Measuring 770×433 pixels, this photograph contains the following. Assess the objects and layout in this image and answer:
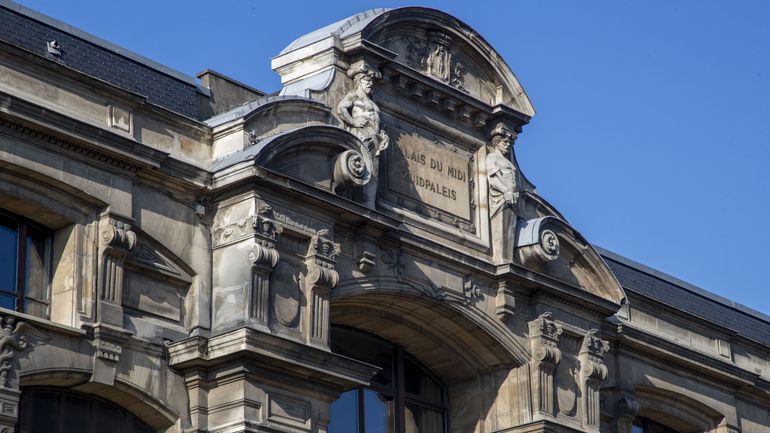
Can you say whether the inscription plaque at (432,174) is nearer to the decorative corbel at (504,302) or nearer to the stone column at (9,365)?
the decorative corbel at (504,302)

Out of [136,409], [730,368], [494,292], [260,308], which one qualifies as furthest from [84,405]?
[730,368]

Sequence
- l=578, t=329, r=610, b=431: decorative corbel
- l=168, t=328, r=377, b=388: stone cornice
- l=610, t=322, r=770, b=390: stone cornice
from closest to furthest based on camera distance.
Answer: l=168, t=328, r=377, b=388: stone cornice → l=578, t=329, r=610, b=431: decorative corbel → l=610, t=322, r=770, b=390: stone cornice

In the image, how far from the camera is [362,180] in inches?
1261

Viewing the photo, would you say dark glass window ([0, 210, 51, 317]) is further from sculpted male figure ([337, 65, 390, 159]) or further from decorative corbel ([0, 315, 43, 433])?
sculpted male figure ([337, 65, 390, 159])

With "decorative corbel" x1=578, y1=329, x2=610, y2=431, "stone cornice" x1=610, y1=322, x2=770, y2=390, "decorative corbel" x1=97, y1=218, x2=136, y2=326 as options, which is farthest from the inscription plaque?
"decorative corbel" x1=97, y1=218, x2=136, y2=326

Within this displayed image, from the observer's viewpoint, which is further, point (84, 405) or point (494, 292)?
point (494, 292)

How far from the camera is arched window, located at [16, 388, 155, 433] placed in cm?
2767

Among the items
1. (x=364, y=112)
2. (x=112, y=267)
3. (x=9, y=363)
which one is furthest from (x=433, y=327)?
(x=9, y=363)

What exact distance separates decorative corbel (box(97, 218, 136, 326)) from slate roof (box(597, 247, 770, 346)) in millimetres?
14082

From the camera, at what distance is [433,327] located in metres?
34.7

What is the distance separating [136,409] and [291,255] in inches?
148

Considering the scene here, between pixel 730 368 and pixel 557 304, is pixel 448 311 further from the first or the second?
pixel 730 368

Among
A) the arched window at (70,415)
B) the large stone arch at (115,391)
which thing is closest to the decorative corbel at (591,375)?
the large stone arch at (115,391)

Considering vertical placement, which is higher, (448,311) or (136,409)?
(448,311)
